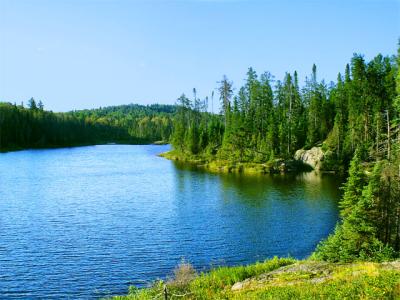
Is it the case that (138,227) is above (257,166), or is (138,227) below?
below

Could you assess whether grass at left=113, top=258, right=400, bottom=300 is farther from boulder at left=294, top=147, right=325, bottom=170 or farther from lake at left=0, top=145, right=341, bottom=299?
boulder at left=294, top=147, right=325, bottom=170

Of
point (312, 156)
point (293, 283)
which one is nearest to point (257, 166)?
point (312, 156)

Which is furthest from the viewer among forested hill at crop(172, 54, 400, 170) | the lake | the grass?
forested hill at crop(172, 54, 400, 170)

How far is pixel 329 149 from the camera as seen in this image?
9850 centimetres

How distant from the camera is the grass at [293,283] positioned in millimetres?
16719

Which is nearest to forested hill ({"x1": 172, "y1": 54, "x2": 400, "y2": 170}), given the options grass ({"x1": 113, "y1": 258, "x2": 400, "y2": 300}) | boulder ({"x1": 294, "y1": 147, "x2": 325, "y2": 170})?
boulder ({"x1": 294, "y1": 147, "x2": 325, "y2": 170})

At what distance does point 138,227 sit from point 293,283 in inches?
1154

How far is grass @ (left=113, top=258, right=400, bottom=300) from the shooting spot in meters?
A: 16.7

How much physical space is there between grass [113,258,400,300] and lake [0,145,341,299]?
30.4ft

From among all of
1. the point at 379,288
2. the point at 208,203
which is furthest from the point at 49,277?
the point at 208,203

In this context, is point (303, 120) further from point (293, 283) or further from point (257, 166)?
point (293, 283)

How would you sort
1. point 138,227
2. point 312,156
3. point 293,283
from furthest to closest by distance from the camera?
point 312,156 → point 138,227 → point 293,283

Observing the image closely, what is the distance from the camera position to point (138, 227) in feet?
155

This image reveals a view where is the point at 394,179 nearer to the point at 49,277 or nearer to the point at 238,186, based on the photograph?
the point at 49,277
